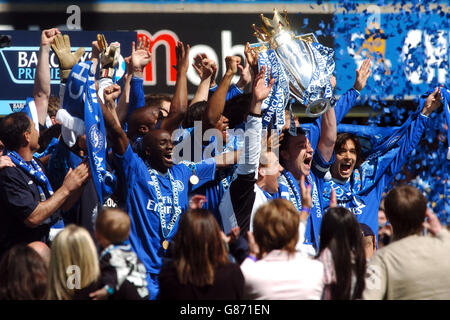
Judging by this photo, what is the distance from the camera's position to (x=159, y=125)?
5.56 metres

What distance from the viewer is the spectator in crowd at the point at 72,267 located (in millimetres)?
3742

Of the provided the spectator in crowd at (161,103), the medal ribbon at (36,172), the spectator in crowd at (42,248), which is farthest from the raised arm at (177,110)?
the spectator in crowd at (42,248)

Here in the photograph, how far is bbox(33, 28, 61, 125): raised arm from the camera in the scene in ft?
17.5

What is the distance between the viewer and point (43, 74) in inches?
211

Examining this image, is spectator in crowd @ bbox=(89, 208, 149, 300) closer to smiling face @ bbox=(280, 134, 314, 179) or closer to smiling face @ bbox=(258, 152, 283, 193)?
smiling face @ bbox=(258, 152, 283, 193)

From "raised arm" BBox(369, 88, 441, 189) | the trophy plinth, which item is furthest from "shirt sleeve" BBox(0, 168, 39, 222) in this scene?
"raised arm" BBox(369, 88, 441, 189)

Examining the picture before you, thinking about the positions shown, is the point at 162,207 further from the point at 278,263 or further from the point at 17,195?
the point at 278,263

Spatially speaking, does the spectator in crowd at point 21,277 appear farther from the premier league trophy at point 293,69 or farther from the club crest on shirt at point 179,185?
the premier league trophy at point 293,69

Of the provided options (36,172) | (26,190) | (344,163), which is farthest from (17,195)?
(344,163)

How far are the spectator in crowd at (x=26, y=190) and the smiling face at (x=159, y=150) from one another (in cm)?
41

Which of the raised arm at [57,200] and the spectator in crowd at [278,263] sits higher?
the raised arm at [57,200]

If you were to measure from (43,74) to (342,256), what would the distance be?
250 centimetres

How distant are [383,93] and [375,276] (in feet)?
8.80

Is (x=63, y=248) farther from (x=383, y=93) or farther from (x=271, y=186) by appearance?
(x=383, y=93)
